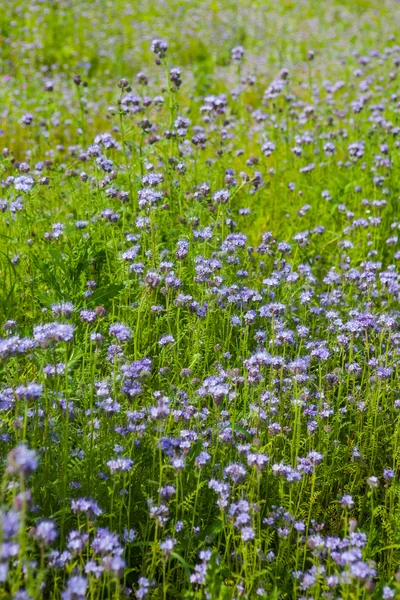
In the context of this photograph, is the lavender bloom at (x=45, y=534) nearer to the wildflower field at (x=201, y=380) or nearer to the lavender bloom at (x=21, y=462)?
the wildflower field at (x=201, y=380)

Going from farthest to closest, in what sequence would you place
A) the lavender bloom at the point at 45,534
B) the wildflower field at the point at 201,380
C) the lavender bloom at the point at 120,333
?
the lavender bloom at the point at 120,333 < the wildflower field at the point at 201,380 < the lavender bloom at the point at 45,534

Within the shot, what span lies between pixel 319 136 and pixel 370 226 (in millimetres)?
1695

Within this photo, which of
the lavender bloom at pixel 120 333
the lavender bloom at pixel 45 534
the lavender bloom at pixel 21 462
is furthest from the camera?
the lavender bloom at pixel 120 333

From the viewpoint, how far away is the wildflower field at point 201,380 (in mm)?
2170

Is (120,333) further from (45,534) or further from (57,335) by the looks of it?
(45,534)

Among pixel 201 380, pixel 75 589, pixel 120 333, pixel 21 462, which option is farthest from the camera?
pixel 201 380

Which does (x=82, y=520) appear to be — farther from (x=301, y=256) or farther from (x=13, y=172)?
(x=13, y=172)

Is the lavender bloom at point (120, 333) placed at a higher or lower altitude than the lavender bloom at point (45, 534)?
higher

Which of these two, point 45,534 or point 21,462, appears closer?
point 21,462

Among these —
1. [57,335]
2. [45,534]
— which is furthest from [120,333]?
[45,534]

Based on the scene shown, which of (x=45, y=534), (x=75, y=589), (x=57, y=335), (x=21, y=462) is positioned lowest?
(x=75, y=589)

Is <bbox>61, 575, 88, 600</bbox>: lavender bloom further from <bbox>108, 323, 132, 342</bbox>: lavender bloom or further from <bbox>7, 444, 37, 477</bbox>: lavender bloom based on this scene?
<bbox>108, 323, 132, 342</bbox>: lavender bloom

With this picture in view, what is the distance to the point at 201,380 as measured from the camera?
3.11 meters

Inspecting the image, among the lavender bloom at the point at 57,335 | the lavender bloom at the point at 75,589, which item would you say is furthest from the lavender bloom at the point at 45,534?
the lavender bloom at the point at 57,335
